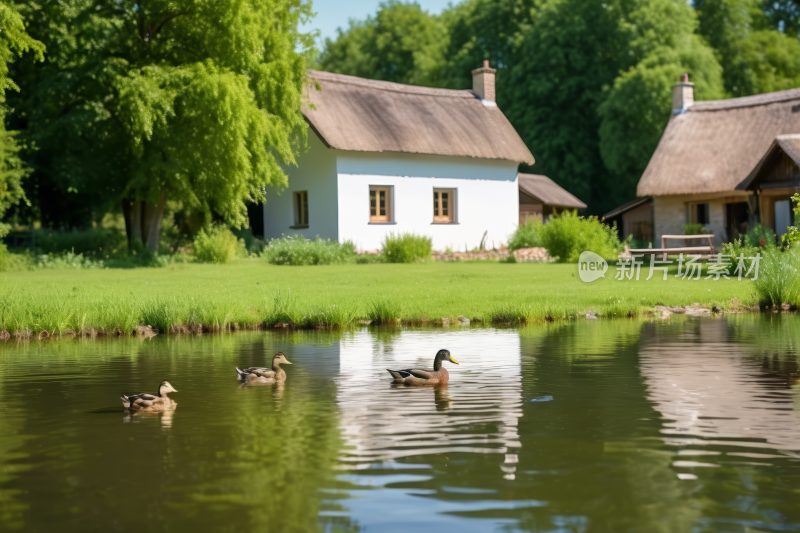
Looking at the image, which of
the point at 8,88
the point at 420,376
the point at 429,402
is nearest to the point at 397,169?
the point at 8,88

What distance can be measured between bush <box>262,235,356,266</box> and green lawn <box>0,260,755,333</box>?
250 inches

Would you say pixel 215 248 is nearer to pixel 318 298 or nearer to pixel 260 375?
pixel 318 298

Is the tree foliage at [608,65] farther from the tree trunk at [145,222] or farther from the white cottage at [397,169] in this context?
the tree trunk at [145,222]

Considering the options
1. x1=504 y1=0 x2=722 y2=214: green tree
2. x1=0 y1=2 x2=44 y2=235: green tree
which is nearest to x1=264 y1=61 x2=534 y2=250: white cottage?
x1=504 y1=0 x2=722 y2=214: green tree

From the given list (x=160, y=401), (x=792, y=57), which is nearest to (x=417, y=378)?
(x=160, y=401)

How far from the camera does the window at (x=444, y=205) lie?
127 feet

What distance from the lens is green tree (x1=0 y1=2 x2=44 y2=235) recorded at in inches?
963

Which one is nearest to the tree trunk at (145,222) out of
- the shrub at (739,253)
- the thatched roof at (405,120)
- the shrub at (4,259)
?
the shrub at (4,259)

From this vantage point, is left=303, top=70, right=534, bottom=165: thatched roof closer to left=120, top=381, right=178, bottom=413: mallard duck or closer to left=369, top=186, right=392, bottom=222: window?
left=369, top=186, right=392, bottom=222: window

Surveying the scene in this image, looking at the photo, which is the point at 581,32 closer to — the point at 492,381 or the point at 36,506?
the point at 492,381

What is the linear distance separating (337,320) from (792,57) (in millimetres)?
45966

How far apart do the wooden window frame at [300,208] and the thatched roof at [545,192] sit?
11.3 meters

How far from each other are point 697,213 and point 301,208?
17.1 m

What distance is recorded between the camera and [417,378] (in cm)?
1021
